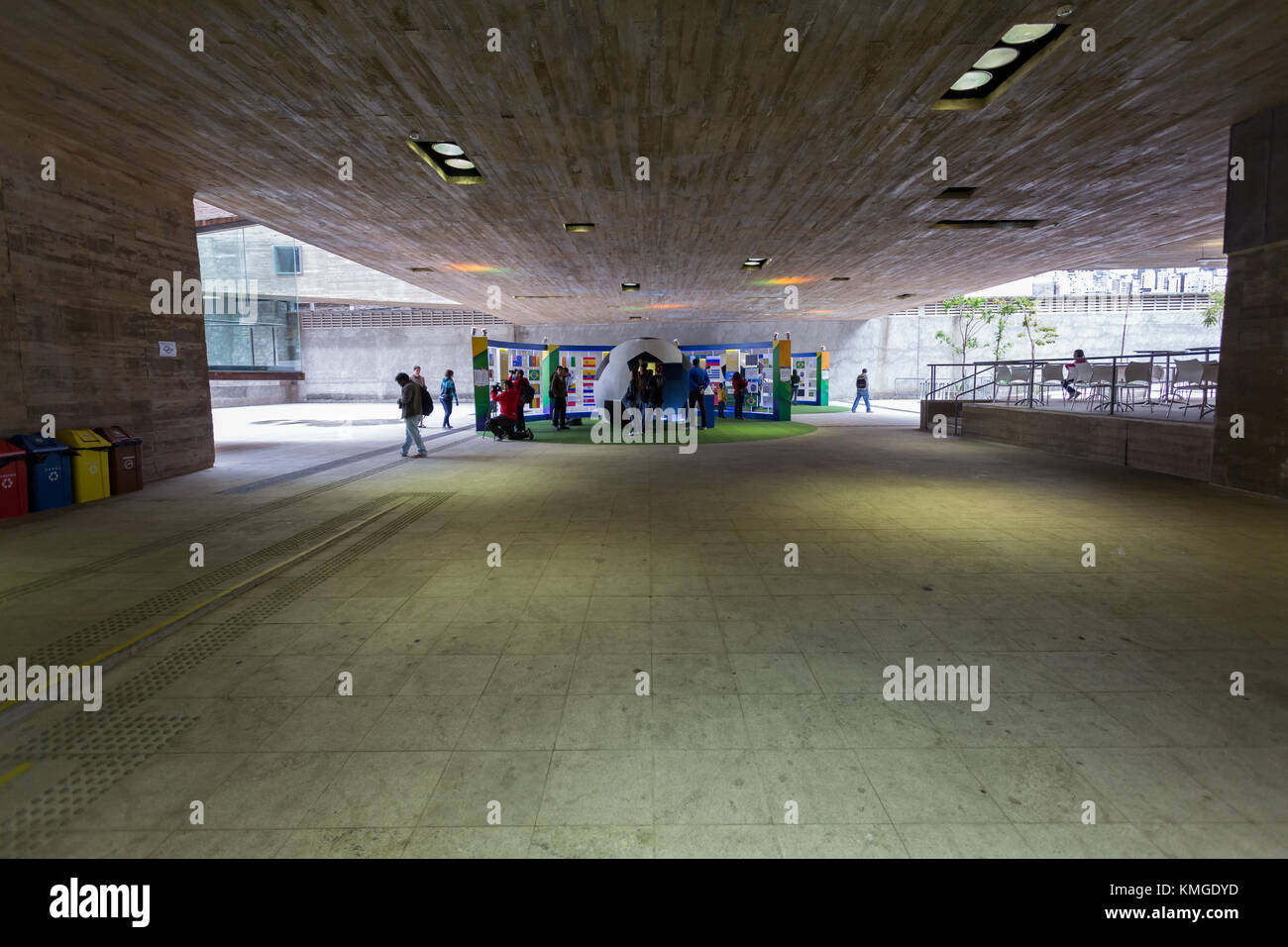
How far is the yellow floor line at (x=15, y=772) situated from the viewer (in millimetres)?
2822

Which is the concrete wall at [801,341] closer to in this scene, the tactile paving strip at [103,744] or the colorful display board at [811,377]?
the colorful display board at [811,377]

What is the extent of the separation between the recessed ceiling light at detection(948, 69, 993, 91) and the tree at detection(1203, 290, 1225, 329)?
2893 centimetres

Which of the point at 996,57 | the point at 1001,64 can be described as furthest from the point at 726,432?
the point at 996,57

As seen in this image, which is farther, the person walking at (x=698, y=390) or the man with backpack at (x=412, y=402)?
the person walking at (x=698, y=390)

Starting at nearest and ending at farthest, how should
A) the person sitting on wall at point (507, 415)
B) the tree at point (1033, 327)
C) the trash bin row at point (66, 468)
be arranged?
the trash bin row at point (66, 468), the person sitting on wall at point (507, 415), the tree at point (1033, 327)

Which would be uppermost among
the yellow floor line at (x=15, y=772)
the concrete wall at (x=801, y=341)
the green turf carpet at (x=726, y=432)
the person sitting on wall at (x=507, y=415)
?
the concrete wall at (x=801, y=341)

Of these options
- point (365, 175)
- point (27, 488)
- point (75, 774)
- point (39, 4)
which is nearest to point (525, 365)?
point (365, 175)

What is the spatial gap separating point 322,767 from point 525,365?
64.1 ft

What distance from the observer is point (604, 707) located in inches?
134

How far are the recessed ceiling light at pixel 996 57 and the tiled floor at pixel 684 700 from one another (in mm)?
5035

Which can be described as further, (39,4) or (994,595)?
(39,4)

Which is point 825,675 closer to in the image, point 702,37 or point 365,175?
point 702,37

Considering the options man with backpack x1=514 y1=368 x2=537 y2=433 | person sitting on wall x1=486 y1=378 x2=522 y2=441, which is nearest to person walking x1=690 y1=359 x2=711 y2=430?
man with backpack x1=514 y1=368 x2=537 y2=433

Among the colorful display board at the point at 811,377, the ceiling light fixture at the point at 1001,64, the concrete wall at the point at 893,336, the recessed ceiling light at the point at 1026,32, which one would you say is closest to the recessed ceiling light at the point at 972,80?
the ceiling light fixture at the point at 1001,64
